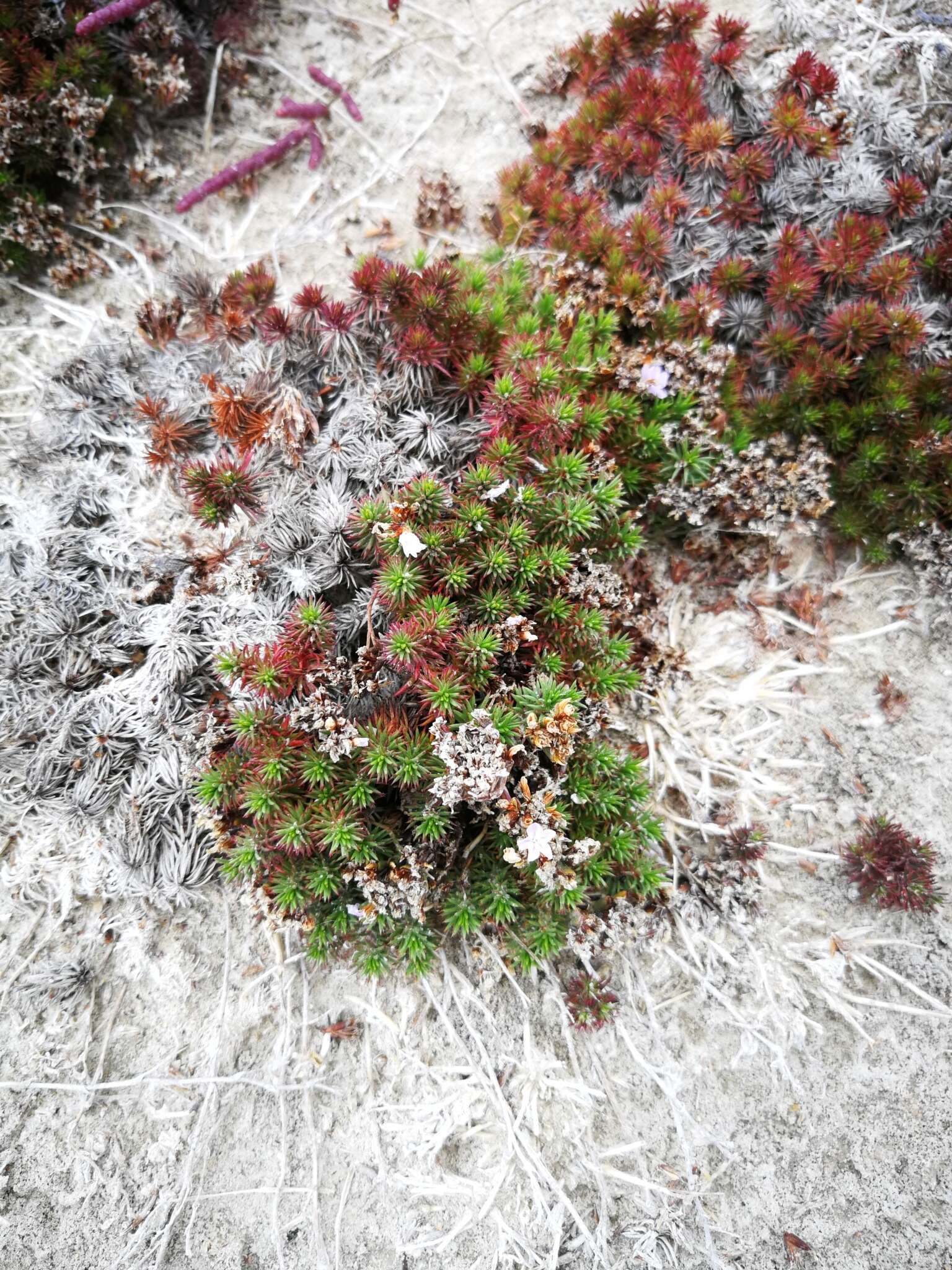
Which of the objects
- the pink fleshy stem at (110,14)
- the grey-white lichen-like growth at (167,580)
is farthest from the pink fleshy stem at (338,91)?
the grey-white lichen-like growth at (167,580)

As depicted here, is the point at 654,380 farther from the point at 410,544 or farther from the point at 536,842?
the point at 536,842

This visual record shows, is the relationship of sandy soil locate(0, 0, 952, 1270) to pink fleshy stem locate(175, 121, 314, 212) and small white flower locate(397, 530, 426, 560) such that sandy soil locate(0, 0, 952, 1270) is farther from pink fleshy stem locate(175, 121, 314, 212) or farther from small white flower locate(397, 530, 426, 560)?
pink fleshy stem locate(175, 121, 314, 212)

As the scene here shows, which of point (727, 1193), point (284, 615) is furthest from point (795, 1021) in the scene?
point (284, 615)

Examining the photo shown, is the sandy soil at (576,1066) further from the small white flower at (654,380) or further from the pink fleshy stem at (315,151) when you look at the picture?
the pink fleshy stem at (315,151)

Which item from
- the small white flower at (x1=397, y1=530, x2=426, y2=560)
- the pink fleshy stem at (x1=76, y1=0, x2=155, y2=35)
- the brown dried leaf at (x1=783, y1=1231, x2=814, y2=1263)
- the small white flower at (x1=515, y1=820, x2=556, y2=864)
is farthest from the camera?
the pink fleshy stem at (x1=76, y1=0, x2=155, y2=35)

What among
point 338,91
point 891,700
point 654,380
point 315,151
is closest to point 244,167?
point 315,151

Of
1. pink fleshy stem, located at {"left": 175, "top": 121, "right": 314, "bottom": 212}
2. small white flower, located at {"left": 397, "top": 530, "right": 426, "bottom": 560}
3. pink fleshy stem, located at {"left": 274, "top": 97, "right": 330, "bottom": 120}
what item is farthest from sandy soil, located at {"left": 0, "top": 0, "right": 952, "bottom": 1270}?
pink fleshy stem, located at {"left": 274, "top": 97, "right": 330, "bottom": 120}

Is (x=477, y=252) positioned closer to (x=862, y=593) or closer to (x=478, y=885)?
(x=862, y=593)
